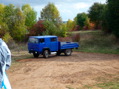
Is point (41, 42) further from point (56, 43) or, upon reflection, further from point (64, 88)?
point (64, 88)

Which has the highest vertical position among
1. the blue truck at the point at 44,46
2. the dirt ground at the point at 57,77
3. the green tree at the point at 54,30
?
the green tree at the point at 54,30

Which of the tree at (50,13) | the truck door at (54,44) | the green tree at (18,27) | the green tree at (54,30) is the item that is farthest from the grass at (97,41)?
the green tree at (18,27)

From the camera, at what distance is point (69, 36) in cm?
3316

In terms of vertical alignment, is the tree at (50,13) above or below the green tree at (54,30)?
above

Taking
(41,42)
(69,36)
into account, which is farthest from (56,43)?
(69,36)

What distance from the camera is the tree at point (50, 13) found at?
36.2 m

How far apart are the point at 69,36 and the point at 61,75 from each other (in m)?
21.7

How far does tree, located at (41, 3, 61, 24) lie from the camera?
36250 mm

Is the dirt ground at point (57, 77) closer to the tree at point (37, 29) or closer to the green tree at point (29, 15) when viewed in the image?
the tree at point (37, 29)

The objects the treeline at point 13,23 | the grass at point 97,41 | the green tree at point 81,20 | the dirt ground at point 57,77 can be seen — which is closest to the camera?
the dirt ground at point 57,77

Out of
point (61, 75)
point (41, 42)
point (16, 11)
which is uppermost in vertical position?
point (16, 11)

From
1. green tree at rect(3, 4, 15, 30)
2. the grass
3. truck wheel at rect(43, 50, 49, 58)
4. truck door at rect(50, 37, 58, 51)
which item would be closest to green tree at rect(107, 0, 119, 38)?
the grass

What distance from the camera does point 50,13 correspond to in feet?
125

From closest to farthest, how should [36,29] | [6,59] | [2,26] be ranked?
[6,59] → [2,26] → [36,29]
